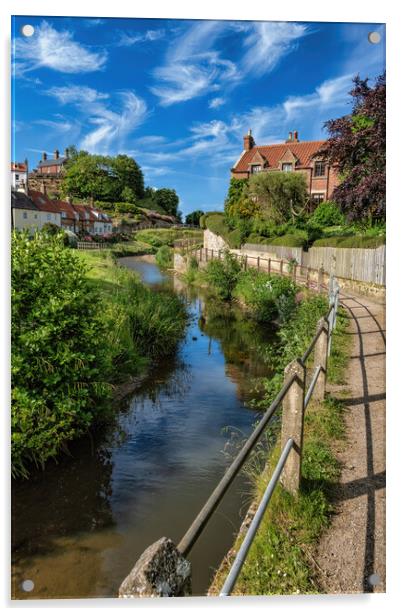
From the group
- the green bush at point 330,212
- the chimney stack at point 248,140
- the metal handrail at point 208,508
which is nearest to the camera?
the metal handrail at point 208,508

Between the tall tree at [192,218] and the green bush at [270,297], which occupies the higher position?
the tall tree at [192,218]

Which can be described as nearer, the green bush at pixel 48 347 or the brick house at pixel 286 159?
the brick house at pixel 286 159

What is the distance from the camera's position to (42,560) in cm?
413

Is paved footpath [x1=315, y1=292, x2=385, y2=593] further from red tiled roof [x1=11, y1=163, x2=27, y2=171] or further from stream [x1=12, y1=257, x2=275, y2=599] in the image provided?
red tiled roof [x1=11, y1=163, x2=27, y2=171]

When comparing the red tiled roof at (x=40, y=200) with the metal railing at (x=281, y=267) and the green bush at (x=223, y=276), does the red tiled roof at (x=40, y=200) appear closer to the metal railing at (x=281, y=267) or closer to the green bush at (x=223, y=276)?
the metal railing at (x=281, y=267)

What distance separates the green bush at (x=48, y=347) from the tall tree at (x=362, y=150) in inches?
123

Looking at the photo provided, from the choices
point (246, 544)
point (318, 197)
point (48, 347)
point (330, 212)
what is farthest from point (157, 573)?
point (330, 212)

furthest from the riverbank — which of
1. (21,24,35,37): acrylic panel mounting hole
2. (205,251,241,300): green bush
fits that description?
(205,251,241,300): green bush

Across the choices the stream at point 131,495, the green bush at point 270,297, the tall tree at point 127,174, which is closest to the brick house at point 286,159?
the tall tree at point 127,174

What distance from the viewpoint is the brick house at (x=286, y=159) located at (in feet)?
15.4

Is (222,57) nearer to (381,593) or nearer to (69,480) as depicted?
(381,593)

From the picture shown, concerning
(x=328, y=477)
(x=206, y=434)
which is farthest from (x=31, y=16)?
(x=206, y=434)

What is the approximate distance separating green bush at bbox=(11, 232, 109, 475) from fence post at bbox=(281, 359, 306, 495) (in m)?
2.73

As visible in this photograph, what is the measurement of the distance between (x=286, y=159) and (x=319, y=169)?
1.50m
